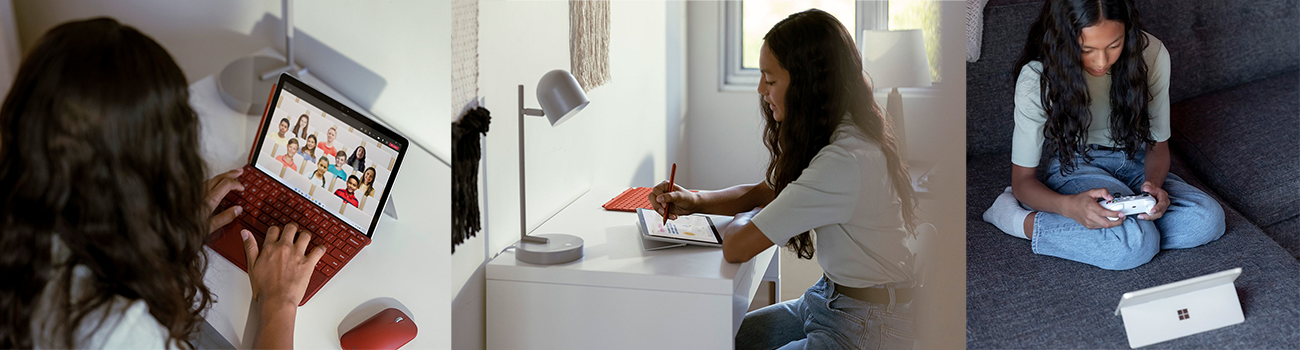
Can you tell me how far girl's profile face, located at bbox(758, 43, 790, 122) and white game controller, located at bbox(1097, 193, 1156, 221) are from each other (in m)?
0.59

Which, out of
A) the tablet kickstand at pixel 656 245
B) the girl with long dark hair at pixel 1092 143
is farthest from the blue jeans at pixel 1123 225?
the tablet kickstand at pixel 656 245

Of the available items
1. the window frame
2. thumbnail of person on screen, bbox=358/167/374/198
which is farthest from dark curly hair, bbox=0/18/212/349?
the window frame

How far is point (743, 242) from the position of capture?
3.29 ft

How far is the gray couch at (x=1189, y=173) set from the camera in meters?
0.26

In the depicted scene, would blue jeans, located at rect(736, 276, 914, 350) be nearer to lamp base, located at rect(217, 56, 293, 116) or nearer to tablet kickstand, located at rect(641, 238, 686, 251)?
tablet kickstand, located at rect(641, 238, 686, 251)

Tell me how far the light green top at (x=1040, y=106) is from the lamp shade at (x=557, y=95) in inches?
30.5

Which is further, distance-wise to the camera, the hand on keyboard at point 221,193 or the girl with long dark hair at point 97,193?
the hand on keyboard at point 221,193

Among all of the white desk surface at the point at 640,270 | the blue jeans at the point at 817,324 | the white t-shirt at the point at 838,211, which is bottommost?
the blue jeans at the point at 817,324

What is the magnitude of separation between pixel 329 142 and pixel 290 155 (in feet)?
0.17

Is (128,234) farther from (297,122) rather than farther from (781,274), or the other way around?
(781,274)

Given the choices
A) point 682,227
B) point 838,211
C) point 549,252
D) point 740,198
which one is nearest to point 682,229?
point 682,227

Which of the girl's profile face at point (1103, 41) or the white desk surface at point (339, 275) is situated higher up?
the girl's profile face at point (1103, 41)

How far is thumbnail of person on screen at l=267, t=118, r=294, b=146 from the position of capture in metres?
0.59

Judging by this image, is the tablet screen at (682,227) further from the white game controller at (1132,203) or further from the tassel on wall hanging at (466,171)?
the white game controller at (1132,203)
